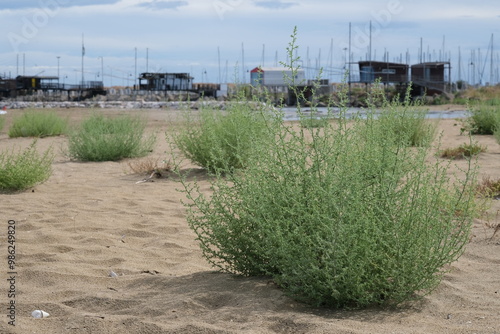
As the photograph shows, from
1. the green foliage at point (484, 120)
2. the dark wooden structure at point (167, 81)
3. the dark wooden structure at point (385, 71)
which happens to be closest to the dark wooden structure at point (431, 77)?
the dark wooden structure at point (385, 71)

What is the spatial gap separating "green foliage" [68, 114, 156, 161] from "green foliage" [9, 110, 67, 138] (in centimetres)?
365

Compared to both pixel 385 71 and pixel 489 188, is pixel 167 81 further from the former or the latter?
pixel 489 188

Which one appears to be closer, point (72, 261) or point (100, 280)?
point (100, 280)

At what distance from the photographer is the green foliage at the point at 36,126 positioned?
14.2 meters

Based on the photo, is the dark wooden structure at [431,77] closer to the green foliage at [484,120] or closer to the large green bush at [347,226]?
the green foliage at [484,120]

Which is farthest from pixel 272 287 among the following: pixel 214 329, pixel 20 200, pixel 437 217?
pixel 20 200

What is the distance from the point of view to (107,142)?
33.5 feet

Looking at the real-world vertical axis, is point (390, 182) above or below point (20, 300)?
above

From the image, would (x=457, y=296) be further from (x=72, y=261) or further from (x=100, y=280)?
(x=72, y=261)

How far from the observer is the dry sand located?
3.03m

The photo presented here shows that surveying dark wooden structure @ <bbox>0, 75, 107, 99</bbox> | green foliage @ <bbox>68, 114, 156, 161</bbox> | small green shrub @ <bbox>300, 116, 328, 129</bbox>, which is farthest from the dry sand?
dark wooden structure @ <bbox>0, 75, 107, 99</bbox>

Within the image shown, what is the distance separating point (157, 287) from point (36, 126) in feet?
37.5

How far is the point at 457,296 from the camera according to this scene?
11.3 ft

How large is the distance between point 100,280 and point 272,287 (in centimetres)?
113
